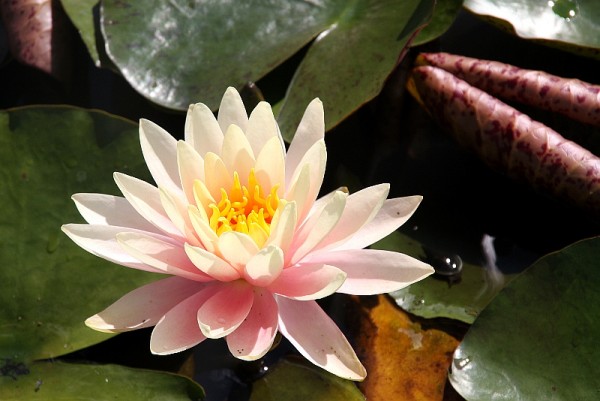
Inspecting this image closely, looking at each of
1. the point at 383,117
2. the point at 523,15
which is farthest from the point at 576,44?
the point at 383,117

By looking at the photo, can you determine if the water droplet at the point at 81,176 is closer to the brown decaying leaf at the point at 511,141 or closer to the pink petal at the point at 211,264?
the pink petal at the point at 211,264

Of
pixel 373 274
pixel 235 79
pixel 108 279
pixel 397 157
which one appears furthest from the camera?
pixel 397 157

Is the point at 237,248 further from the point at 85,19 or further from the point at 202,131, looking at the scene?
the point at 85,19

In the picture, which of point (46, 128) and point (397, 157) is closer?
point (46, 128)

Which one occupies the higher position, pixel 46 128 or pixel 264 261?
pixel 264 261

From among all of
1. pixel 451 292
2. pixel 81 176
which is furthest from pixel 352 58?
pixel 81 176

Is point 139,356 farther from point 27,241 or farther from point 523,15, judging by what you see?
point 523,15

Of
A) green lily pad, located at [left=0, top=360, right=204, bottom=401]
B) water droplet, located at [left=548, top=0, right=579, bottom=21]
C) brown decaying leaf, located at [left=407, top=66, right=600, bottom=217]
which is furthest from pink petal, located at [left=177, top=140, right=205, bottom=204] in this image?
water droplet, located at [left=548, top=0, right=579, bottom=21]

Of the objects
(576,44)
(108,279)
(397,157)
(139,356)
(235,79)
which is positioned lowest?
(139,356)

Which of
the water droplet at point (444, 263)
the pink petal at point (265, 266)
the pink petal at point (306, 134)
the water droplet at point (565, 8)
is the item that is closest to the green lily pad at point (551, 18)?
the water droplet at point (565, 8)
